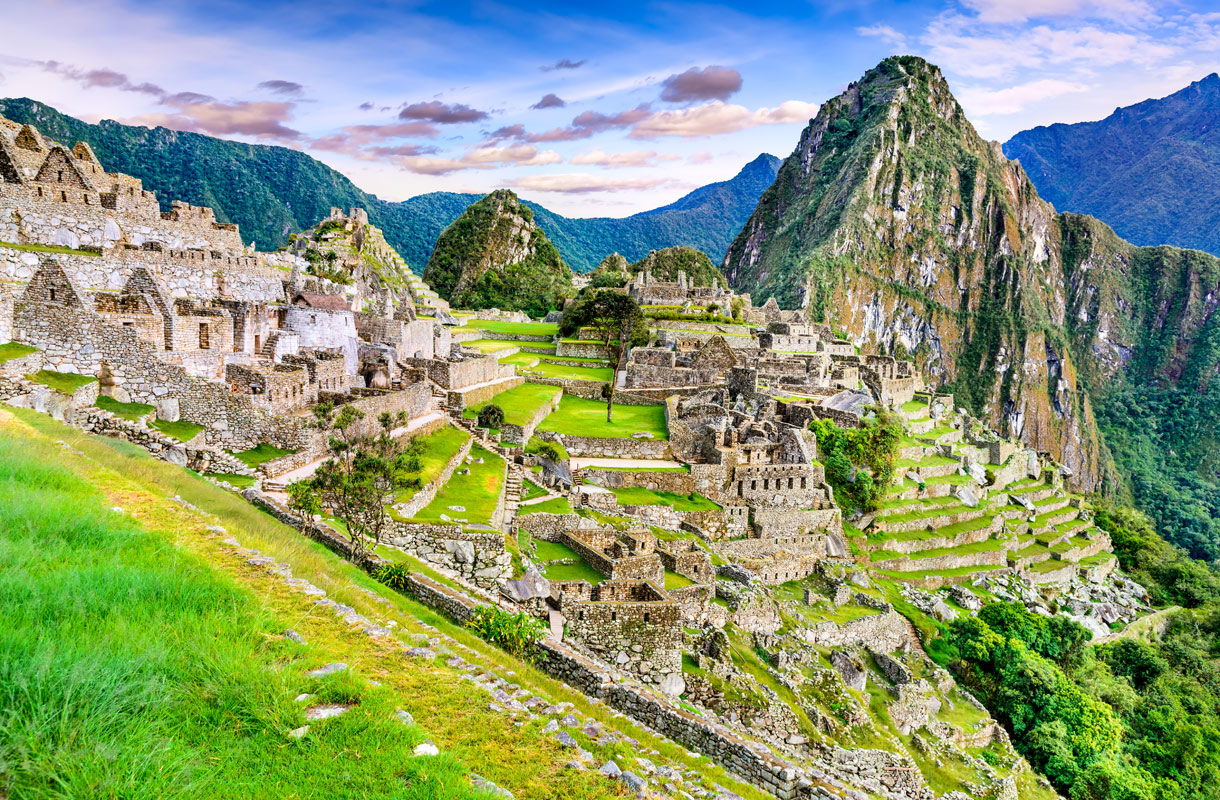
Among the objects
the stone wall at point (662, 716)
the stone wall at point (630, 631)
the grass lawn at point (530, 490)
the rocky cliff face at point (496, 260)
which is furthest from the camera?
the rocky cliff face at point (496, 260)

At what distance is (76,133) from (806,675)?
364ft

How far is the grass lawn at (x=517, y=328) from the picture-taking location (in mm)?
51519

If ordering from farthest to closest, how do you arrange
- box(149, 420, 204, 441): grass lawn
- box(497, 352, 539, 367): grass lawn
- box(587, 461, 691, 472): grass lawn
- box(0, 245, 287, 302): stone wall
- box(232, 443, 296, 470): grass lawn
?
box(497, 352, 539, 367): grass lawn → box(587, 461, 691, 472): grass lawn → box(0, 245, 287, 302): stone wall → box(232, 443, 296, 470): grass lawn → box(149, 420, 204, 441): grass lawn

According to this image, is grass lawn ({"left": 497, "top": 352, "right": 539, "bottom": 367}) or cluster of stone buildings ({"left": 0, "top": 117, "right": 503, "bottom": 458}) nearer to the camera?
cluster of stone buildings ({"left": 0, "top": 117, "right": 503, "bottom": 458})

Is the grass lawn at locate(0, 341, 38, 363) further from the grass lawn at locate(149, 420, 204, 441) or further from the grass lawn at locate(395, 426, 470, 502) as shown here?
the grass lawn at locate(395, 426, 470, 502)

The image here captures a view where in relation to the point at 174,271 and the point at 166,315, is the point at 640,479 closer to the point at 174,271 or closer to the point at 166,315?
the point at 166,315

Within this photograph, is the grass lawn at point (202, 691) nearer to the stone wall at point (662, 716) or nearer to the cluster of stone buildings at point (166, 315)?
the stone wall at point (662, 716)

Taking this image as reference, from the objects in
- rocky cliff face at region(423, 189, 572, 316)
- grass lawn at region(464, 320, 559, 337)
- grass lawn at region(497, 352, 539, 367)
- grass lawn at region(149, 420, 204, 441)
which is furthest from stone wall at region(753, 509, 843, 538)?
rocky cliff face at region(423, 189, 572, 316)

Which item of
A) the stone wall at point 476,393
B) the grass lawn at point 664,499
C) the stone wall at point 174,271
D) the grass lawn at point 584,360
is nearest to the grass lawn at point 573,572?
the grass lawn at point 664,499

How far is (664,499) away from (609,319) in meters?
22.5

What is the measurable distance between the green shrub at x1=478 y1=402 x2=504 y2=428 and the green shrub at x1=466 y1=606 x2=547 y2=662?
1573 cm

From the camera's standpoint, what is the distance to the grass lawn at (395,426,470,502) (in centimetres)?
1718

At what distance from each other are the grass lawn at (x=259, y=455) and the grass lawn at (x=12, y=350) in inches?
180

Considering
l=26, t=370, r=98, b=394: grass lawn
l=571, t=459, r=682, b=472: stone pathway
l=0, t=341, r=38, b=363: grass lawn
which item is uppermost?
l=0, t=341, r=38, b=363: grass lawn
